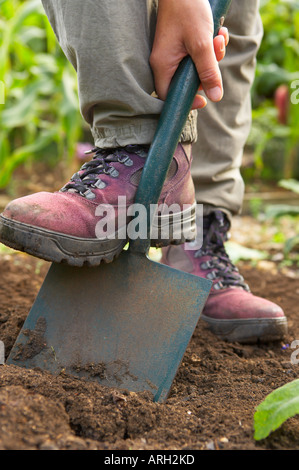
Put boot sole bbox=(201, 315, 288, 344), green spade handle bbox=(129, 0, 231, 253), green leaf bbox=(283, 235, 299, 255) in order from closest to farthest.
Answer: green spade handle bbox=(129, 0, 231, 253)
boot sole bbox=(201, 315, 288, 344)
green leaf bbox=(283, 235, 299, 255)

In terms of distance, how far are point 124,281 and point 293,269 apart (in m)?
1.32

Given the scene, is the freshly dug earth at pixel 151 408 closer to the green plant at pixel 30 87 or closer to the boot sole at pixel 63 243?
the boot sole at pixel 63 243

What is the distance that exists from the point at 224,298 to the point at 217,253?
155 millimetres

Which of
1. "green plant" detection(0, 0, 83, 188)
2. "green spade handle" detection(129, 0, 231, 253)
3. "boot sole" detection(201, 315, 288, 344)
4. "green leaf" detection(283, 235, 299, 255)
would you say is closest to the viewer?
"green spade handle" detection(129, 0, 231, 253)

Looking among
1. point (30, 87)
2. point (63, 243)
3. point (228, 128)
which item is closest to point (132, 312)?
point (63, 243)

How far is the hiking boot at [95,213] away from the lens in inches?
45.3

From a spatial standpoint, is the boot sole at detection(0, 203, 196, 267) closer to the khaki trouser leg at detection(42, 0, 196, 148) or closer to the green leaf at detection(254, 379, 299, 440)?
the khaki trouser leg at detection(42, 0, 196, 148)

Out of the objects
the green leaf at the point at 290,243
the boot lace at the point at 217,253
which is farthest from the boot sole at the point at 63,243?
the green leaf at the point at 290,243

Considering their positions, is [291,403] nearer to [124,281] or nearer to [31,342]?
[124,281]

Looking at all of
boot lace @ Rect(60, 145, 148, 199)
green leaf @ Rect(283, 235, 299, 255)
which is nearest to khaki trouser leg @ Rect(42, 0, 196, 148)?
boot lace @ Rect(60, 145, 148, 199)

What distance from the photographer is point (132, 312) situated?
126 centimetres

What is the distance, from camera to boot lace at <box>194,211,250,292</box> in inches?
64.3

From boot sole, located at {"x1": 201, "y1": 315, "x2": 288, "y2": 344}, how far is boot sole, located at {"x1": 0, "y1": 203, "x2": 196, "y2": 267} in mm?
394

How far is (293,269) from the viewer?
7.88ft
